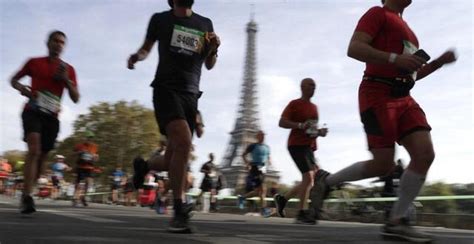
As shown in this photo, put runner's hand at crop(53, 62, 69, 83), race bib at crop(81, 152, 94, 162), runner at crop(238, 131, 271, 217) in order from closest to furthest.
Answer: runner's hand at crop(53, 62, 69, 83) < runner at crop(238, 131, 271, 217) < race bib at crop(81, 152, 94, 162)

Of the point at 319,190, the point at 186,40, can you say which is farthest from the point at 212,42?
the point at 319,190

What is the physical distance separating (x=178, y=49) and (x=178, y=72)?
18 centimetres

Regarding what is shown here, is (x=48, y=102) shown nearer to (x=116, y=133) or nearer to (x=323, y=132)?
(x=323, y=132)

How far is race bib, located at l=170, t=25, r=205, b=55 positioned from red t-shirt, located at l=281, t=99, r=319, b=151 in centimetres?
299

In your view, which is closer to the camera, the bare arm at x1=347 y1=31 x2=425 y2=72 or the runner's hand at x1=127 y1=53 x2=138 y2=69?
the bare arm at x1=347 y1=31 x2=425 y2=72

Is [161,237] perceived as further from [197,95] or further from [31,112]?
[31,112]

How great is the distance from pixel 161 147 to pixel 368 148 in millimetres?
8342

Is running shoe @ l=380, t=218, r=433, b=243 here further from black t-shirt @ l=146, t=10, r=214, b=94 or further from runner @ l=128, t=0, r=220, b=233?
black t-shirt @ l=146, t=10, r=214, b=94

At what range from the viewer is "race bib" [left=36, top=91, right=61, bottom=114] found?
6359 millimetres

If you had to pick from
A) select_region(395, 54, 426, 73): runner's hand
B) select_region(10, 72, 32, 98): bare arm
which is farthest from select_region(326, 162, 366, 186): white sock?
select_region(10, 72, 32, 98): bare arm

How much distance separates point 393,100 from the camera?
169 inches

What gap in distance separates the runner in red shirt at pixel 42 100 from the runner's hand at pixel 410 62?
3747 millimetres

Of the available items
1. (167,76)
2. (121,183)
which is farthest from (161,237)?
(121,183)

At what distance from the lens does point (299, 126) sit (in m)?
7.53
